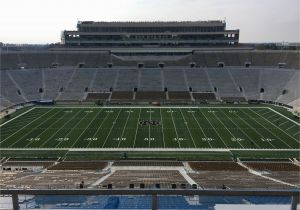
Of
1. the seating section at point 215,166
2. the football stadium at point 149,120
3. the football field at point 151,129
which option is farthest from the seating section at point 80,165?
the seating section at point 215,166

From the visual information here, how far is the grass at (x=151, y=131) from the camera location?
29844 mm

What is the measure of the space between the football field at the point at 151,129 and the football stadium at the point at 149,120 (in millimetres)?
111

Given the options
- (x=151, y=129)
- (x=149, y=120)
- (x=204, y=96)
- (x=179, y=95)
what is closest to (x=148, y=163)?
(x=151, y=129)

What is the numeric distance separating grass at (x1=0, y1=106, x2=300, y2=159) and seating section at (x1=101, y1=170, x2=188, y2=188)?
470cm

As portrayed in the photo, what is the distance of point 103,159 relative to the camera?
26938mm

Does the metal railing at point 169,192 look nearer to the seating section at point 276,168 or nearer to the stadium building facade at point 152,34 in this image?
the seating section at point 276,168

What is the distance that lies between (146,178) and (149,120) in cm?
1925

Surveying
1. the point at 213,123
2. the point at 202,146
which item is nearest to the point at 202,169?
the point at 202,146

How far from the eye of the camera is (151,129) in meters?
35.3

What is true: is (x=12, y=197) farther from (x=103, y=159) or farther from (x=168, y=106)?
(x=168, y=106)

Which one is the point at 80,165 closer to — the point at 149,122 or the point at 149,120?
the point at 149,122

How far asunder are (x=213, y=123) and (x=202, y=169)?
14.4 metres

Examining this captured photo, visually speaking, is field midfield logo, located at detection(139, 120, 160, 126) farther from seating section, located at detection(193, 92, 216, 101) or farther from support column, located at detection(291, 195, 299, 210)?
support column, located at detection(291, 195, 299, 210)

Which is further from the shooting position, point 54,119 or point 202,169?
point 54,119
